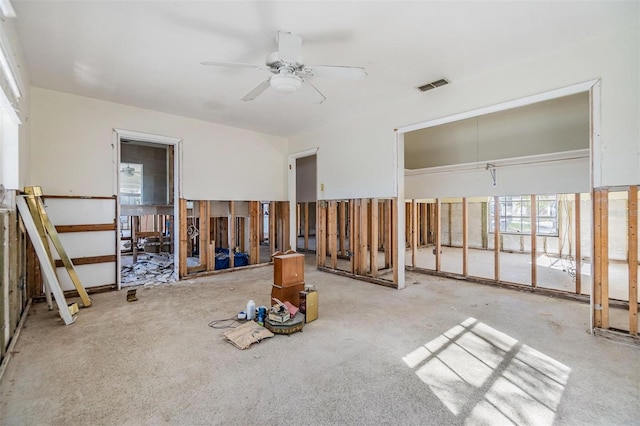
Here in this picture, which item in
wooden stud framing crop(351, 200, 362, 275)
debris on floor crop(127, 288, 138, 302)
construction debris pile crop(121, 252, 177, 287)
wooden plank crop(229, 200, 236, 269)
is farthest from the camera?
wooden plank crop(229, 200, 236, 269)

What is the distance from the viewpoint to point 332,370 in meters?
2.43

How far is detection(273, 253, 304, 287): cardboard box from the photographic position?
11.5ft

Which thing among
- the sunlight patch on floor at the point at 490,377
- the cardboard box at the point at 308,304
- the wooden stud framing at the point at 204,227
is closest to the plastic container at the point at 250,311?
the cardboard box at the point at 308,304

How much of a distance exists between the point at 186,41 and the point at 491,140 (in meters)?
5.88

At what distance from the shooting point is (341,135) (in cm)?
597

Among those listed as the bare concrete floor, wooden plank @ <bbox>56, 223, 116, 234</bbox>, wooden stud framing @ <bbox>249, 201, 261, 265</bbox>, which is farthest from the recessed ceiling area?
wooden plank @ <bbox>56, 223, 116, 234</bbox>

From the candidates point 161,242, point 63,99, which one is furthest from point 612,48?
point 161,242

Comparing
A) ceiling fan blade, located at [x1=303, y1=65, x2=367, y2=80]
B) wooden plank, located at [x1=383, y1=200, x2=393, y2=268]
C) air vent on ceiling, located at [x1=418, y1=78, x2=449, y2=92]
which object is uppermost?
air vent on ceiling, located at [x1=418, y1=78, x2=449, y2=92]

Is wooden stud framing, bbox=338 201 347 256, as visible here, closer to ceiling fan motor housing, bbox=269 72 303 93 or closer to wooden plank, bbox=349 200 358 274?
wooden plank, bbox=349 200 358 274

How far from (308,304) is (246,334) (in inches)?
30.9

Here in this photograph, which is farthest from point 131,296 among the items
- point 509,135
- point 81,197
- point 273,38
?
point 509,135

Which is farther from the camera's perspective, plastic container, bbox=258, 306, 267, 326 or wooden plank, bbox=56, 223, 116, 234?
wooden plank, bbox=56, 223, 116, 234

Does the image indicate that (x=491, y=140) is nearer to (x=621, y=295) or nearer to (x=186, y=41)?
(x=621, y=295)

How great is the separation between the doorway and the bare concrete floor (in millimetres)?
2486
